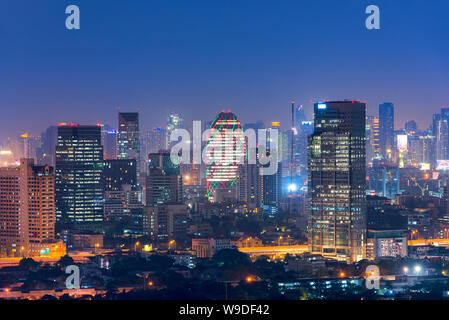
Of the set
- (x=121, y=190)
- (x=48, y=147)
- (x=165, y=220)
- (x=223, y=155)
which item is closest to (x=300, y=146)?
(x=223, y=155)

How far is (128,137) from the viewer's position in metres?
36.7

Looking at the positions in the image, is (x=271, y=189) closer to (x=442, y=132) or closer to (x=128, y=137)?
(x=128, y=137)

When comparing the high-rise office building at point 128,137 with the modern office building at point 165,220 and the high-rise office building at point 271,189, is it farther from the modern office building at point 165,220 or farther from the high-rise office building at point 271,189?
the modern office building at point 165,220

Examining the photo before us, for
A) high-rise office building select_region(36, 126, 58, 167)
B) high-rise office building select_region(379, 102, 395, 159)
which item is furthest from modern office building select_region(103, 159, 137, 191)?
high-rise office building select_region(379, 102, 395, 159)

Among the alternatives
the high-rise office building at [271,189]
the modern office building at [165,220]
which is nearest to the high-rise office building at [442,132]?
the high-rise office building at [271,189]

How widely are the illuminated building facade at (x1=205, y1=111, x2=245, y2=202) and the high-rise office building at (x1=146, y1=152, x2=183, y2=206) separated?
14.8ft

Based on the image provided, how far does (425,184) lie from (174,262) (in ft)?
67.9

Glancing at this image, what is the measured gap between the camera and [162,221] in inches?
1038

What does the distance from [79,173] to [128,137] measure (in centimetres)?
686

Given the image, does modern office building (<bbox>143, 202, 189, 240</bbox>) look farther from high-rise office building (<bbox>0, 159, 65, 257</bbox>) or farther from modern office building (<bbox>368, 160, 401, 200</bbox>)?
modern office building (<bbox>368, 160, 401, 200</bbox>)
